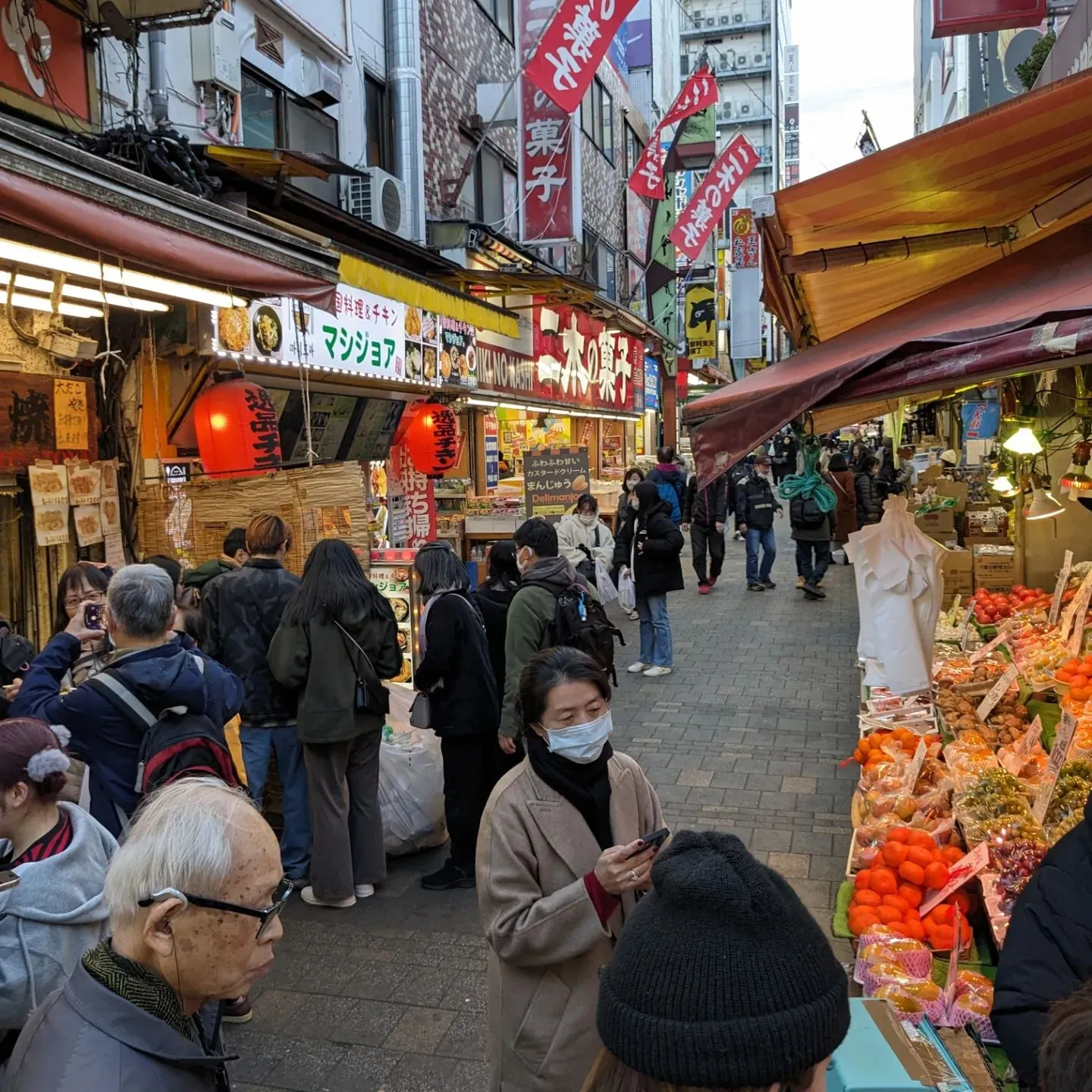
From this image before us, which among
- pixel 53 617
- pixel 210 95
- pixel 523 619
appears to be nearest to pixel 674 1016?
pixel 523 619

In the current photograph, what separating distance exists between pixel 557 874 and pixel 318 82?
11.0 metres

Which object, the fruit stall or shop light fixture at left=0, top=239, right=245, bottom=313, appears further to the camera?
shop light fixture at left=0, top=239, right=245, bottom=313

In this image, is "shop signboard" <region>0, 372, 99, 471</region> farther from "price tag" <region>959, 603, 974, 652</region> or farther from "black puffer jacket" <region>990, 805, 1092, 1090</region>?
"price tag" <region>959, 603, 974, 652</region>

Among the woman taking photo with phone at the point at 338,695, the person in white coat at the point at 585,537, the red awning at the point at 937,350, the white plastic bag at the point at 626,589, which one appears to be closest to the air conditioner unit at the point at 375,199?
the person in white coat at the point at 585,537

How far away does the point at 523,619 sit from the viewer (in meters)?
5.62

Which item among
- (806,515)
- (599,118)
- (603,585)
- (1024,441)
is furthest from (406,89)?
(599,118)

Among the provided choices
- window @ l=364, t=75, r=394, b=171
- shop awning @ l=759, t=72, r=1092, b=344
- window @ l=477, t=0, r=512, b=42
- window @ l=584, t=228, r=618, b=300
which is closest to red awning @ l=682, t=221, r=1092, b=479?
shop awning @ l=759, t=72, r=1092, b=344

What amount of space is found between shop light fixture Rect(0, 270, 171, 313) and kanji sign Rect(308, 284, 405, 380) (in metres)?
2.15

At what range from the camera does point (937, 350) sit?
2998mm

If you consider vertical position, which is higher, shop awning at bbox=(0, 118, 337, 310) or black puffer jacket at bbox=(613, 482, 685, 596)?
shop awning at bbox=(0, 118, 337, 310)

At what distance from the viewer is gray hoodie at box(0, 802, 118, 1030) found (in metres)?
2.37

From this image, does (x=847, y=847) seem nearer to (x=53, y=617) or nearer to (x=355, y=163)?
(x=53, y=617)

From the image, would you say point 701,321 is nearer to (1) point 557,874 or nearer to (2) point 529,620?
(2) point 529,620

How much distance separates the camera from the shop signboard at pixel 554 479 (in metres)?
13.4
